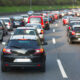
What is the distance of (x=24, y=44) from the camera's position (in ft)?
39.4

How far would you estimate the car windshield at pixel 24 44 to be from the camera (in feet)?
38.9

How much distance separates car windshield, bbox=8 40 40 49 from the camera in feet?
38.9

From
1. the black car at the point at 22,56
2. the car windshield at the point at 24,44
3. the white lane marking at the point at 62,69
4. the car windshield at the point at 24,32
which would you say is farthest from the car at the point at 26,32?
the black car at the point at 22,56

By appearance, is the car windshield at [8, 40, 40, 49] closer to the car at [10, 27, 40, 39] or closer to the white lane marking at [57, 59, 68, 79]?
the white lane marking at [57, 59, 68, 79]

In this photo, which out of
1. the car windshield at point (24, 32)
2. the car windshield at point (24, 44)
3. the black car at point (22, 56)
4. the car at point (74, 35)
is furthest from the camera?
the car at point (74, 35)

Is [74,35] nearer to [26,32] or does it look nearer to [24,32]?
[24,32]

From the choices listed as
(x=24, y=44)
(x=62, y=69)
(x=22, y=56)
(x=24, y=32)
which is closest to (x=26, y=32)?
(x=24, y=32)

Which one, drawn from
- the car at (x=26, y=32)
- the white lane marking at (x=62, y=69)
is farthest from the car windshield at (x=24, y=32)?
the white lane marking at (x=62, y=69)

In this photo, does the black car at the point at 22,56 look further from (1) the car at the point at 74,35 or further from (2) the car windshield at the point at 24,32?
(1) the car at the point at 74,35

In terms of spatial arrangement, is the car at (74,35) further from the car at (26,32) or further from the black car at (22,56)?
the black car at (22,56)

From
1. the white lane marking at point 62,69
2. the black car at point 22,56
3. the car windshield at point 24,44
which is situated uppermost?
the car windshield at point 24,44

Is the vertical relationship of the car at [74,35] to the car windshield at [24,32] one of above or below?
below

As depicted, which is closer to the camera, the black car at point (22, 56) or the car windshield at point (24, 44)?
the black car at point (22, 56)

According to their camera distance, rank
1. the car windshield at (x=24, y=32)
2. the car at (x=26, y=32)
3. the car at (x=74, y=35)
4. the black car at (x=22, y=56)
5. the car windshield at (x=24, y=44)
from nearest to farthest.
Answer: the black car at (x=22, y=56) → the car windshield at (x=24, y=44) → the car at (x=26, y=32) → the car windshield at (x=24, y=32) → the car at (x=74, y=35)
